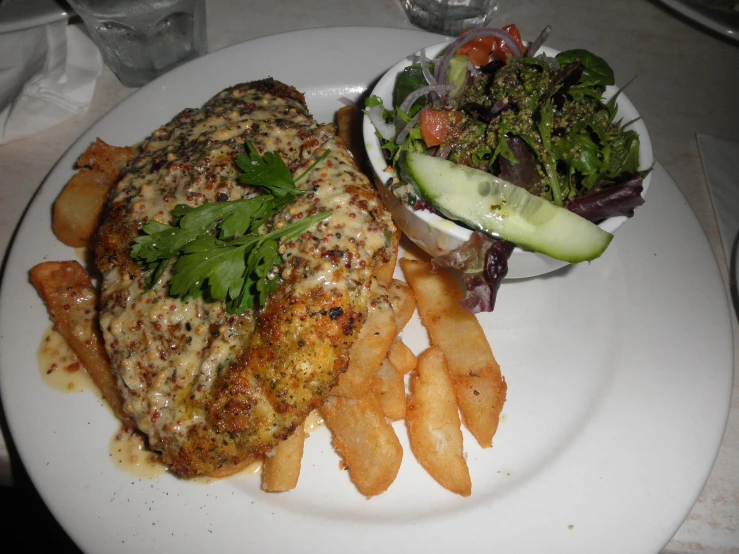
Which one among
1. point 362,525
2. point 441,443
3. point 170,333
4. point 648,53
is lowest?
point 362,525

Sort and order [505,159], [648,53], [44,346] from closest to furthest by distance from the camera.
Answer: [505,159] → [44,346] → [648,53]

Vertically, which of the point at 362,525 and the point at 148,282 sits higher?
the point at 148,282

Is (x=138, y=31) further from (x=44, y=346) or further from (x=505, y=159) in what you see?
(x=505, y=159)

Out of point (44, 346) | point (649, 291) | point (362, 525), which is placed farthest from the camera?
point (649, 291)

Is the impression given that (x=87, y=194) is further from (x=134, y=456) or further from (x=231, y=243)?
(x=134, y=456)

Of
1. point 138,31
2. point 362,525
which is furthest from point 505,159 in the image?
point 138,31

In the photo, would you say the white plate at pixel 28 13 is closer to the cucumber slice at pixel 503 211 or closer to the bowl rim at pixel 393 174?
the bowl rim at pixel 393 174

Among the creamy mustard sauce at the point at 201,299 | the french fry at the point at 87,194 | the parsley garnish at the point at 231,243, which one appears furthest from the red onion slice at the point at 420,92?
the french fry at the point at 87,194
